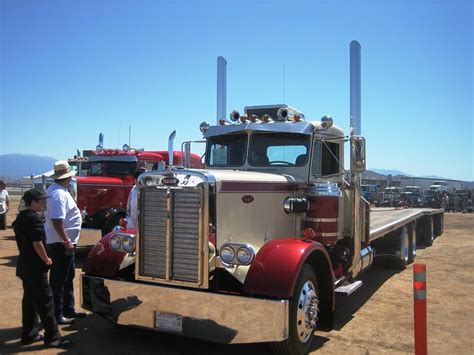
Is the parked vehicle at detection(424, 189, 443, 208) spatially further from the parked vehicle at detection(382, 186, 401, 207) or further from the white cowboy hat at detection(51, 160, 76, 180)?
the white cowboy hat at detection(51, 160, 76, 180)

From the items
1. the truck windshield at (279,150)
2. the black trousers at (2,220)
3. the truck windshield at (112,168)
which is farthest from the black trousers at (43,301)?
the black trousers at (2,220)

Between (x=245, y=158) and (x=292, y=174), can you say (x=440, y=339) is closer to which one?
(x=292, y=174)

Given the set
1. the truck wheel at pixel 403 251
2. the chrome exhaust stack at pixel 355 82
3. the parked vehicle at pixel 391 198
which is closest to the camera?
the chrome exhaust stack at pixel 355 82

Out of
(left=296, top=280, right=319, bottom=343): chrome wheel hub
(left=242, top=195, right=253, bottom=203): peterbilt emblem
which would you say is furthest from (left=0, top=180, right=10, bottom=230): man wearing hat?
(left=296, top=280, right=319, bottom=343): chrome wheel hub

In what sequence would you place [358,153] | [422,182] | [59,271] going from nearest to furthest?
[59,271], [358,153], [422,182]

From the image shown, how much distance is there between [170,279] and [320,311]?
1.76 m

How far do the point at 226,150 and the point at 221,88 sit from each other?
3.47 meters

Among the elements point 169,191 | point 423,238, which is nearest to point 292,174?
point 169,191

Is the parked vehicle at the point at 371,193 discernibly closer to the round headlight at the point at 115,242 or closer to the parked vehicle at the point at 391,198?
the parked vehicle at the point at 391,198

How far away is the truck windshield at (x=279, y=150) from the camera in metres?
6.11

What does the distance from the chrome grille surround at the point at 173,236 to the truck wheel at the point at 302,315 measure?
2.95 feet

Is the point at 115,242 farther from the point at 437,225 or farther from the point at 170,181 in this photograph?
the point at 437,225

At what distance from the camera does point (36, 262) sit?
493cm

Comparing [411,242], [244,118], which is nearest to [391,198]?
[411,242]
